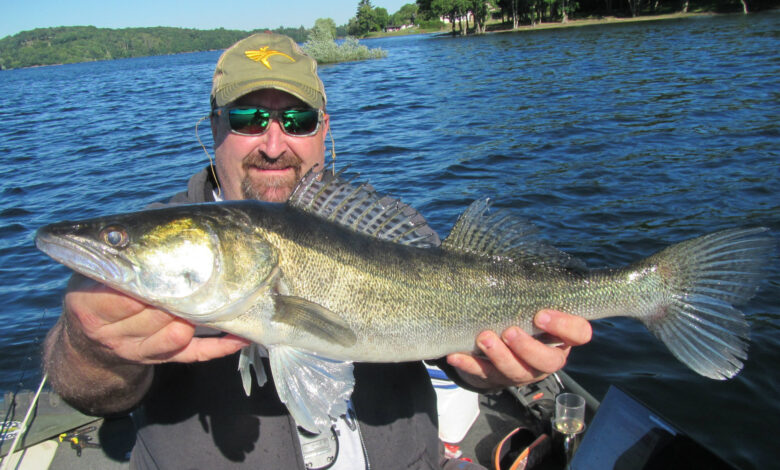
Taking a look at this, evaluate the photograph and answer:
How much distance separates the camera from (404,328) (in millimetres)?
2482

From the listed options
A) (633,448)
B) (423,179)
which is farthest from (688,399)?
(423,179)

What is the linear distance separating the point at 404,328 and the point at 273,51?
7.49 feet

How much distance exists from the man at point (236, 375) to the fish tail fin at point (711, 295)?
1.91ft

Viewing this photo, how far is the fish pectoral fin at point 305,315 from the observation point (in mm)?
2271

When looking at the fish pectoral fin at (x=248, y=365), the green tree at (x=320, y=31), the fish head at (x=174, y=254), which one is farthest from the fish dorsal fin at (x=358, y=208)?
the green tree at (x=320, y=31)

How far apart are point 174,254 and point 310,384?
87 centimetres

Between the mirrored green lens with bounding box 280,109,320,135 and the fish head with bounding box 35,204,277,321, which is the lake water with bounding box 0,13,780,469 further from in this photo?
the fish head with bounding box 35,204,277,321

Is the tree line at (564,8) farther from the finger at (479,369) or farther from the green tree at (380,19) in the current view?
the green tree at (380,19)

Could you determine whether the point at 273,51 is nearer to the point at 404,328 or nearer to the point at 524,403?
the point at 404,328

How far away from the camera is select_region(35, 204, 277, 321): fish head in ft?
6.62

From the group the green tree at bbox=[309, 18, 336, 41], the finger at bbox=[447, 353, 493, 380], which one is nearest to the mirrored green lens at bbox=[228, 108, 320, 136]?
the finger at bbox=[447, 353, 493, 380]

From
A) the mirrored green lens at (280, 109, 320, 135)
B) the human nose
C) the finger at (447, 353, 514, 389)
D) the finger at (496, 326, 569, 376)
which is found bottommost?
the finger at (447, 353, 514, 389)

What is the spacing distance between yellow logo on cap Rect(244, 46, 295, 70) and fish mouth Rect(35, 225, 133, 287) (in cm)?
186

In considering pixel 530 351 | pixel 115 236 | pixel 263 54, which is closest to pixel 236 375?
pixel 115 236
